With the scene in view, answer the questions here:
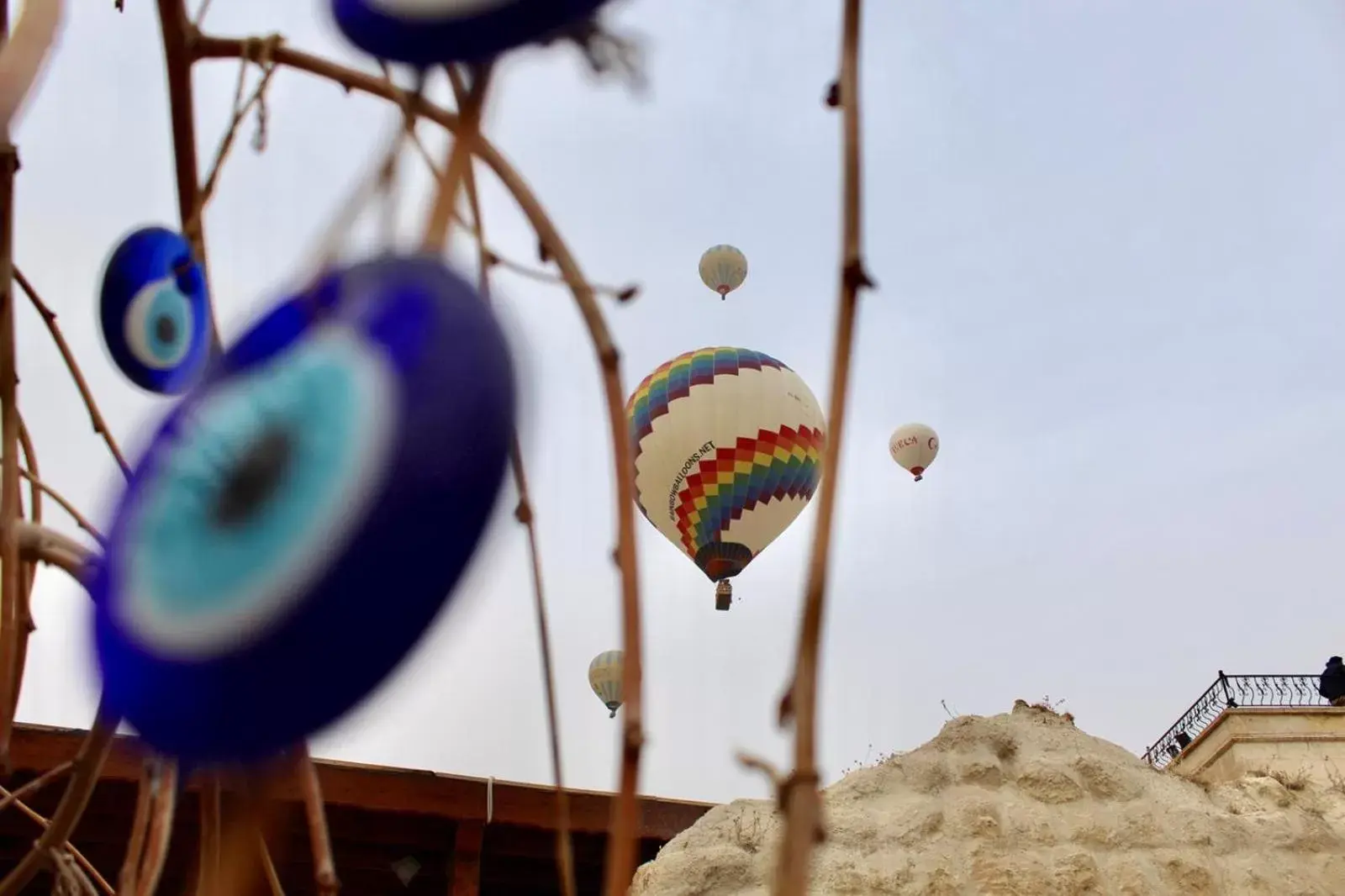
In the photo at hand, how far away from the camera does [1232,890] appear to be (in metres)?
2.74

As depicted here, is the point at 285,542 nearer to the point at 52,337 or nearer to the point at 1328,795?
the point at 52,337

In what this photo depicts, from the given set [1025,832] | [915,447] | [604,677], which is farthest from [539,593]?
[915,447]

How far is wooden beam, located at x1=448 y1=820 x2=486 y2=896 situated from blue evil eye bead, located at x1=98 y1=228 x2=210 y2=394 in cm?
386

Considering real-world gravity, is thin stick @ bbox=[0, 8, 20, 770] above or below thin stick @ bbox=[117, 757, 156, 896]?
above

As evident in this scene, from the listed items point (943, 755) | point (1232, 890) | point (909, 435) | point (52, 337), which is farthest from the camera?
point (909, 435)

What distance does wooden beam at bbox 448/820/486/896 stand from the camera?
13.6 ft

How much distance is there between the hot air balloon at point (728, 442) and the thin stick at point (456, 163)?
814cm

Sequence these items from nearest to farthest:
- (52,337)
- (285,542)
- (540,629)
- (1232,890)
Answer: (285,542) < (540,629) < (52,337) < (1232,890)

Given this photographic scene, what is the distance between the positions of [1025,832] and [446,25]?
2714 mm

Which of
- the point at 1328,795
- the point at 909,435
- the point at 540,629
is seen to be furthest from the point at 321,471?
the point at 909,435

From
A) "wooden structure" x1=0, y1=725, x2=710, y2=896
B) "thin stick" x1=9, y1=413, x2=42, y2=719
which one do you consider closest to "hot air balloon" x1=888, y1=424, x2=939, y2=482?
"wooden structure" x1=0, y1=725, x2=710, y2=896

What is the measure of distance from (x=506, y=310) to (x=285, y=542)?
0.26 ft

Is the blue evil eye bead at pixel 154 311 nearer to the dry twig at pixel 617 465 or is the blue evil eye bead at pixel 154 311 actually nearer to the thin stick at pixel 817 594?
the dry twig at pixel 617 465

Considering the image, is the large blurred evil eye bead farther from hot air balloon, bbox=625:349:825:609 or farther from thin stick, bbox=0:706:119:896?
hot air balloon, bbox=625:349:825:609
